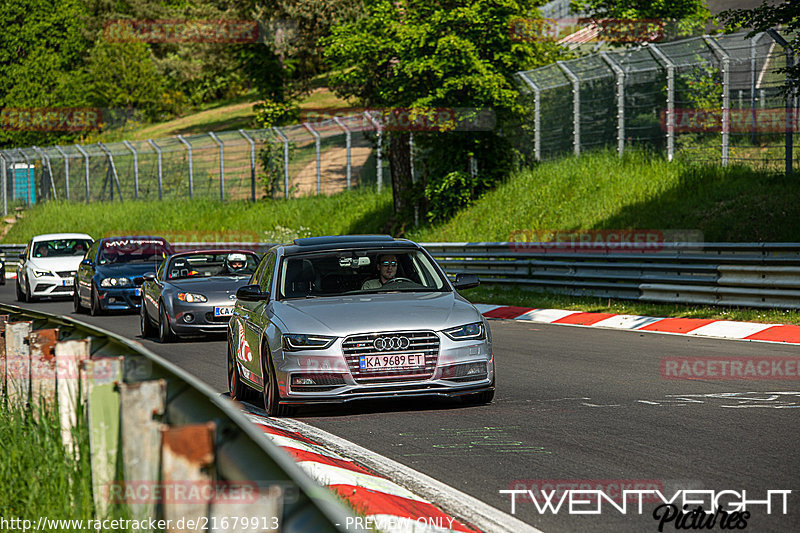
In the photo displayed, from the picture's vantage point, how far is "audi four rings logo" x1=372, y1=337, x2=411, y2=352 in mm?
8883

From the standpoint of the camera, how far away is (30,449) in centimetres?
540

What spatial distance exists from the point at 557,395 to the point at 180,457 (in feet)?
23.3

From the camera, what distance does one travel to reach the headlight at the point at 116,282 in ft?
71.7

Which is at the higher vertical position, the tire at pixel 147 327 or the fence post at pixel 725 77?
the fence post at pixel 725 77

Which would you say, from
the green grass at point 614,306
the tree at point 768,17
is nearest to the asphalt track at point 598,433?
the green grass at point 614,306

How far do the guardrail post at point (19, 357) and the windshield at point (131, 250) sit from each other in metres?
16.3

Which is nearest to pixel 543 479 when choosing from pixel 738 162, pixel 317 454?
pixel 317 454

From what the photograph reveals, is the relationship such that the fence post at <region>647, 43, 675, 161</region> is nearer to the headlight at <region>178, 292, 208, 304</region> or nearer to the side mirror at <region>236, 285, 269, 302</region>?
the headlight at <region>178, 292, 208, 304</region>

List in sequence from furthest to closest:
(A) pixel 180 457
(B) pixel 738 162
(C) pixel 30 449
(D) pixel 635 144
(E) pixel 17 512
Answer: (D) pixel 635 144, (B) pixel 738 162, (C) pixel 30 449, (E) pixel 17 512, (A) pixel 180 457

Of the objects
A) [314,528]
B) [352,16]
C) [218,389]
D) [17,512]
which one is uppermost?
[352,16]

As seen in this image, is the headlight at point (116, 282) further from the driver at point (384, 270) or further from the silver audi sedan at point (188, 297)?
the driver at point (384, 270)

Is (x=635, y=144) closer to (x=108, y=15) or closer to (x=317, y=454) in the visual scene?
(x=317, y=454)

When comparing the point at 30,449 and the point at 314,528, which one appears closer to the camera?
the point at 314,528

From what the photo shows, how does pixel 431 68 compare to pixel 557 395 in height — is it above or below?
above
